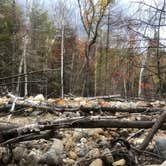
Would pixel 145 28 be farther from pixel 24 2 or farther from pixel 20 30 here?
pixel 24 2

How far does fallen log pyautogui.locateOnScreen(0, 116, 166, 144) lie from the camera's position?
351cm

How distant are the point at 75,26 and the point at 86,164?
26.6m

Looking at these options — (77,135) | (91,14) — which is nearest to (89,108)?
(77,135)

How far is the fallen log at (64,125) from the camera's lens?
11.5ft

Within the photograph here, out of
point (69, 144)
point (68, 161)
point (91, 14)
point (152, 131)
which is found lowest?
point (68, 161)

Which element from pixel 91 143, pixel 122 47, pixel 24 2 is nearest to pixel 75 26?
pixel 24 2

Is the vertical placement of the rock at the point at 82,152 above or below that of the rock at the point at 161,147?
below

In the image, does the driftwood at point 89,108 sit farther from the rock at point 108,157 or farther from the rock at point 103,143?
the rock at point 108,157

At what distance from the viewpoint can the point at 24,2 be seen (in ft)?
95.7

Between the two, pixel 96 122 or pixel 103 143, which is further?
pixel 103 143

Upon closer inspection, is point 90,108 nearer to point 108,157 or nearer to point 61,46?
point 108,157

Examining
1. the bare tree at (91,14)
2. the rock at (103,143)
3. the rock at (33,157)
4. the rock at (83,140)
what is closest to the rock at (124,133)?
the rock at (103,143)

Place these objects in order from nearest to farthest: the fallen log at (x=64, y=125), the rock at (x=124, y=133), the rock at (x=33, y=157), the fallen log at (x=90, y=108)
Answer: the fallen log at (x=64, y=125)
the rock at (x=33, y=157)
the rock at (x=124, y=133)
the fallen log at (x=90, y=108)

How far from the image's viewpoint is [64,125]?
353 centimetres
